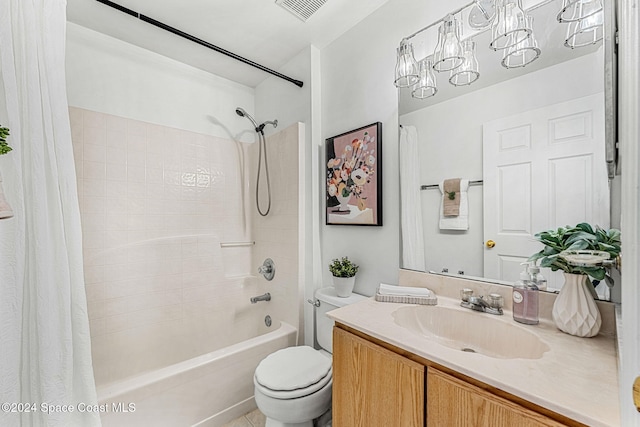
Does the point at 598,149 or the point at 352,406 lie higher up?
the point at 598,149

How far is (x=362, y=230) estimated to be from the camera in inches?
66.6

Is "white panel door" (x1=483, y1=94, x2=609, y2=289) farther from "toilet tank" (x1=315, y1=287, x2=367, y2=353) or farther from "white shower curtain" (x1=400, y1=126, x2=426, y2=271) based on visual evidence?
"toilet tank" (x1=315, y1=287, x2=367, y2=353)

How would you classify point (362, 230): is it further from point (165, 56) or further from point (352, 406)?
point (165, 56)

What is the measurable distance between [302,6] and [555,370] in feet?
6.29

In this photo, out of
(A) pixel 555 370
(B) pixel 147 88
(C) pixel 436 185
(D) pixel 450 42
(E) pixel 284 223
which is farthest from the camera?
(E) pixel 284 223

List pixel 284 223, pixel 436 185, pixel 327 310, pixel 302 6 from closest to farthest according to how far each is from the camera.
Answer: pixel 436 185, pixel 302 6, pixel 327 310, pixel 284 223

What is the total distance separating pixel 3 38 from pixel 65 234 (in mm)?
714

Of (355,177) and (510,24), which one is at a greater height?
(510,24)

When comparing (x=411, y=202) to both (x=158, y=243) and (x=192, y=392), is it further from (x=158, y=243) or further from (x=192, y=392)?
(x=158, y=243)

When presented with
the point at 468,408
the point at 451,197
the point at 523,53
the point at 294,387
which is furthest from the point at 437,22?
the point at 294,387

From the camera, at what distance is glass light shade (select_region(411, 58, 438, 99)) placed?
133cm

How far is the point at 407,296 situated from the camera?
1.21 metres

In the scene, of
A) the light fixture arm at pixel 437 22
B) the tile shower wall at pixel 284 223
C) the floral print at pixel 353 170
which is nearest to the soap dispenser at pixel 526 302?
the floral print at pixel 353 170

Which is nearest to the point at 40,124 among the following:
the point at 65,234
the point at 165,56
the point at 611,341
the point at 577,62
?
the point at 65,234
